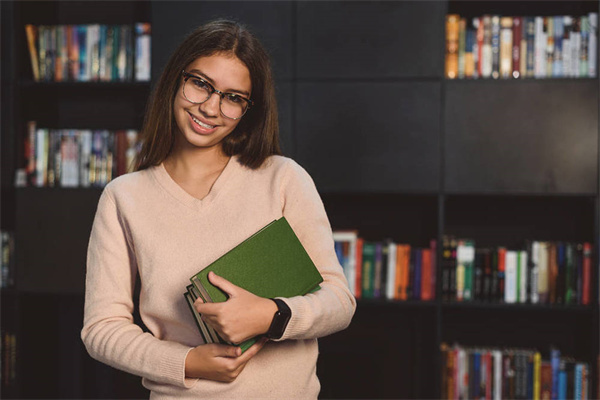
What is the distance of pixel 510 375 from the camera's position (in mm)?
2703

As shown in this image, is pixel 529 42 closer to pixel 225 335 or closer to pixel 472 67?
pixel 472 67

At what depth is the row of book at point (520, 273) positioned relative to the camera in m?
2.66

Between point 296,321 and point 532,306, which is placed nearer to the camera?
point 296,321

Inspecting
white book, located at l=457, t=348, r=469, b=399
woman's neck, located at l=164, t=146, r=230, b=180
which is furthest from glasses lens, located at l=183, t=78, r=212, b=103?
white book, located at l=457, t=348, r=469, b=399

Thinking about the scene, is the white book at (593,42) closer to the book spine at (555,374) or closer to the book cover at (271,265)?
the book spine at (555,374)

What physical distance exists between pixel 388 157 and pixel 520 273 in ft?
2.34

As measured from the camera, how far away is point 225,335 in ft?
3.66

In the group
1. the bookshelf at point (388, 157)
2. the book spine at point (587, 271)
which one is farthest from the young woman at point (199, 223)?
the book spine at point (587, 271)

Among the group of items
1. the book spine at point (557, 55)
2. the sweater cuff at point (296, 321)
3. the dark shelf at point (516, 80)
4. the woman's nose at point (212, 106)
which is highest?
the book spine at point (557, 55)

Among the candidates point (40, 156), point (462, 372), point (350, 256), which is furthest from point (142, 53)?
point (462, 372)

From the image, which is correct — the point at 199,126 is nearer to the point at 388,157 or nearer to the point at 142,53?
the point at 388,157

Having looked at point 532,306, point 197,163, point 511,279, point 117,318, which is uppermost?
point 197,163

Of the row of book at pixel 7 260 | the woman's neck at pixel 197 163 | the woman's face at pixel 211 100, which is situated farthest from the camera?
the row of book at pixel 7 260

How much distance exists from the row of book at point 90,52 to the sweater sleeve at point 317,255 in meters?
1.71
